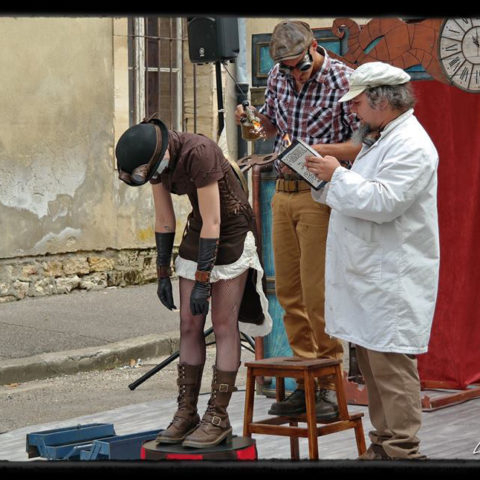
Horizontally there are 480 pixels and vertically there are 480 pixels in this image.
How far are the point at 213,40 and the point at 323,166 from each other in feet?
11.1

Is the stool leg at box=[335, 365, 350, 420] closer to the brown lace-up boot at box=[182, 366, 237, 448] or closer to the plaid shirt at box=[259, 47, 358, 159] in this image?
the brown lace-up boot at box=[182, 366, 237, 448]

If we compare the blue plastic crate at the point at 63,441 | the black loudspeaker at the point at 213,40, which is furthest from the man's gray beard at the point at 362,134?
the black loudspeaker at the point at 213,40

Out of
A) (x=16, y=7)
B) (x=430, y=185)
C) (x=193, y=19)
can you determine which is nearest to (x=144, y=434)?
(x=430, y=185)

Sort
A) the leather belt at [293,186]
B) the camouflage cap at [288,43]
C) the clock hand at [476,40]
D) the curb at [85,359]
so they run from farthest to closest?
1. the curb at [85,359]
2. the clock hand at [476,40]
3. the leather belt at [293,186]
4. the camouflage cap at [288,43]

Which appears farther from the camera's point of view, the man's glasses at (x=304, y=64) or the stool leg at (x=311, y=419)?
the man's glasses at (x=304, y=64)

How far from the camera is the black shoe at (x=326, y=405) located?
20.9ft

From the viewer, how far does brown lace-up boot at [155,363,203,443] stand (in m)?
5.77

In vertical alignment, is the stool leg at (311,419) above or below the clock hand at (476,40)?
below

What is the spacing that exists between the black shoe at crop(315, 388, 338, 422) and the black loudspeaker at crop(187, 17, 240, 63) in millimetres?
3033

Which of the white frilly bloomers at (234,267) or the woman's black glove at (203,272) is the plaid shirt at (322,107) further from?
the woman's black glove at (203,272)

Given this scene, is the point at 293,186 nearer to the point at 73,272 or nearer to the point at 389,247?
the point at 389,247

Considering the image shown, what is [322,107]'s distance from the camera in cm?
670

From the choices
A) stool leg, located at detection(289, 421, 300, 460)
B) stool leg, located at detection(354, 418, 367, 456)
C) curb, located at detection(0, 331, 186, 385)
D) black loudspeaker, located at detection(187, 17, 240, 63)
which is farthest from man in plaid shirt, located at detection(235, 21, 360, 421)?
curb, located at detection(0, 331, 186, 385)

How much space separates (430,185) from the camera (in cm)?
547
